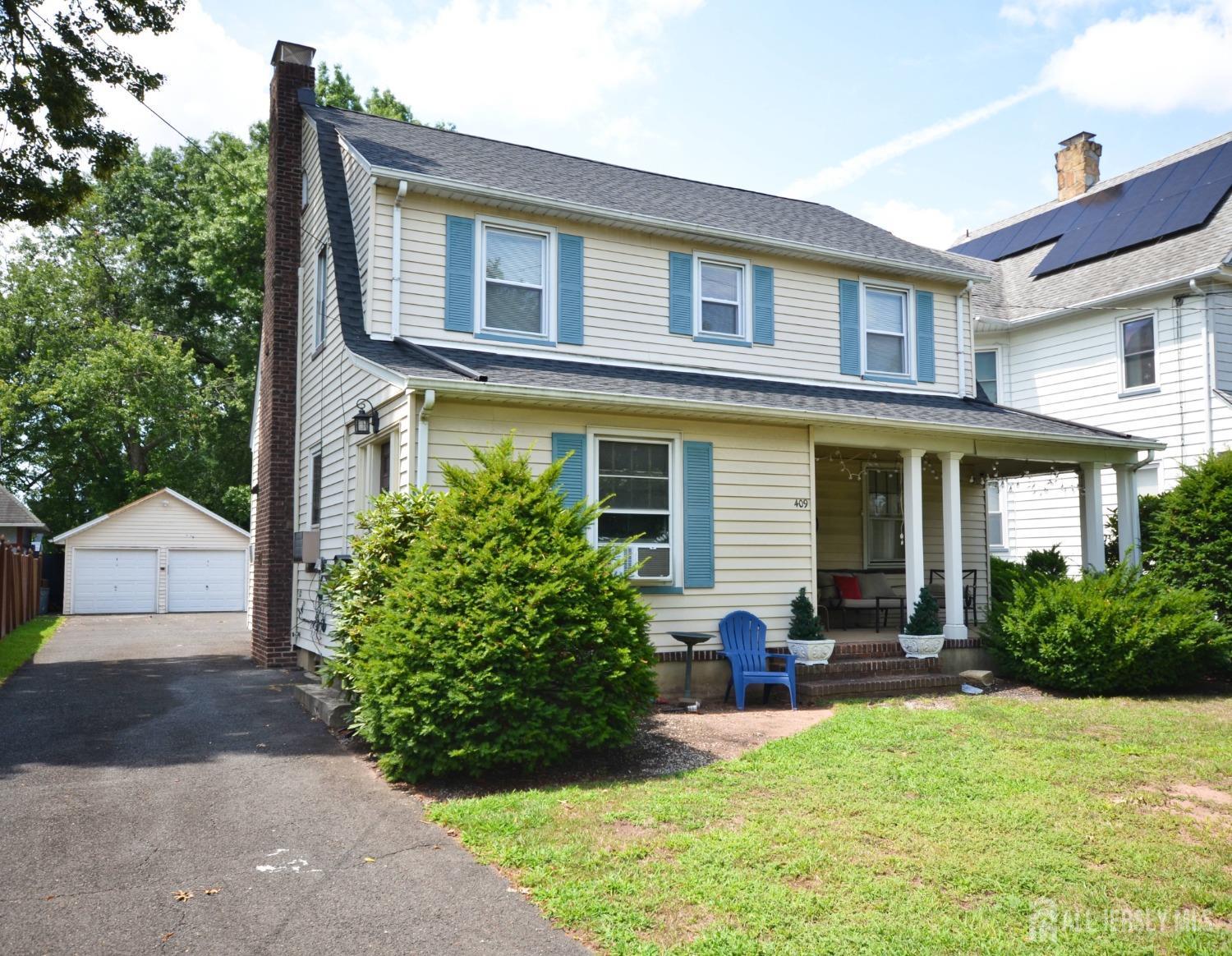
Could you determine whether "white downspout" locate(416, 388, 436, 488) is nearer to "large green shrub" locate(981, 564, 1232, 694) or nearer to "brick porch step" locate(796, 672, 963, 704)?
"brick porch step" locate(796, 672, 963, 704)

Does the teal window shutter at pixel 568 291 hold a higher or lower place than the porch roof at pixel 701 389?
higher

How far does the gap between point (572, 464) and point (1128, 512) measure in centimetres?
851

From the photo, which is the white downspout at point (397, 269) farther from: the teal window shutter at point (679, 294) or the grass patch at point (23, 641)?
the grass patch at point (23, 641)

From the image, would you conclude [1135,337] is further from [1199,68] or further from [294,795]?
[294,795]

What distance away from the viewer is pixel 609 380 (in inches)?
413

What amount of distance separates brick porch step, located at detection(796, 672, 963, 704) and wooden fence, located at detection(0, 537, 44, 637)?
15410 mm

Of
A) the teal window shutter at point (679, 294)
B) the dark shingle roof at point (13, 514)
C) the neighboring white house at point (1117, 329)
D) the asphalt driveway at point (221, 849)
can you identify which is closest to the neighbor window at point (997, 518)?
the neighboring white house at point (1117, 329)

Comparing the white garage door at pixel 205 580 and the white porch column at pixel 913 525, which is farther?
the white garage door at pixel 205 580

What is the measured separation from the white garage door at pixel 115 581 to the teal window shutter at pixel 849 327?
24.2 m

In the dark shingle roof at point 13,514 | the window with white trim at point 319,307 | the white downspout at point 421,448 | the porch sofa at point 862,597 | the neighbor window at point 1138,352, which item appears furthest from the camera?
the dark shingle roof at point 13,514

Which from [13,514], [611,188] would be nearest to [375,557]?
[611,188]

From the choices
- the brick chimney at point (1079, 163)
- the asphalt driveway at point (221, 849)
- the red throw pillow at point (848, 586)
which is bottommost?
the asphalt driveway at point (221, 849)

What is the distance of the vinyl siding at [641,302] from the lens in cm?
1065

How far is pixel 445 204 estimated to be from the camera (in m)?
10.9
